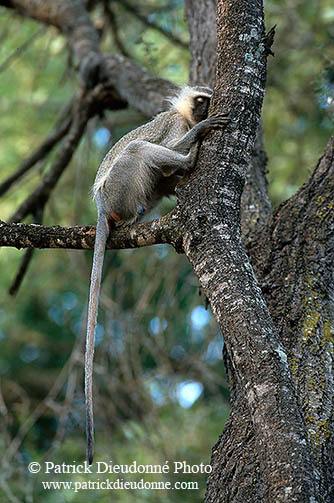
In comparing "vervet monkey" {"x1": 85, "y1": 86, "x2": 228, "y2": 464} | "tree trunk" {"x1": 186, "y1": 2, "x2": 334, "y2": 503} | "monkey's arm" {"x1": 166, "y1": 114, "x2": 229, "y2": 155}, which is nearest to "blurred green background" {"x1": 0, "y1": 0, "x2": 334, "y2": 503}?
"vervet monkey" {"x1": 85, "y1": 86, "x2": 228, "y2": 464}

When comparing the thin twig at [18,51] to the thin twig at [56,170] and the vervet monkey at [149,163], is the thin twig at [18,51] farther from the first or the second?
the vervet monkey at [149,163]

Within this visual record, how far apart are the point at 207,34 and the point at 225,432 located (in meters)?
3.02

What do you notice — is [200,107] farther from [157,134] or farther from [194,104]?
[157,134]

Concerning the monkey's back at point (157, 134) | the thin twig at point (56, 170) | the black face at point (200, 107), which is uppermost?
the thin twig at point (56, 170)

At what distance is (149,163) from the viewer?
3.91m

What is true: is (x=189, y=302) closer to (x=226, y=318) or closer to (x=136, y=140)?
(x=136, y=140)

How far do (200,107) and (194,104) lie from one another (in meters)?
0.04

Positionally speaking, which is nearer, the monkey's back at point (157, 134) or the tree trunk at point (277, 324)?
the tree trunk at point (277, 324)

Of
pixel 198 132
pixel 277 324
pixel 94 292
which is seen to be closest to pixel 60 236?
pixel 94 292

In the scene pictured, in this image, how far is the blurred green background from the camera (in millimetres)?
5250

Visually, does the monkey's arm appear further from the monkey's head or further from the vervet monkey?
the monkey's head

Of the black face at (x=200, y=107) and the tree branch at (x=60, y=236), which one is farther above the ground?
the black face at (x=200, y=107)

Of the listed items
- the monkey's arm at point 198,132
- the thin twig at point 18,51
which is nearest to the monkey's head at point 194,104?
the monkey's arm at point 198,132

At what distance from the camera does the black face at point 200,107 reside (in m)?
4.15
